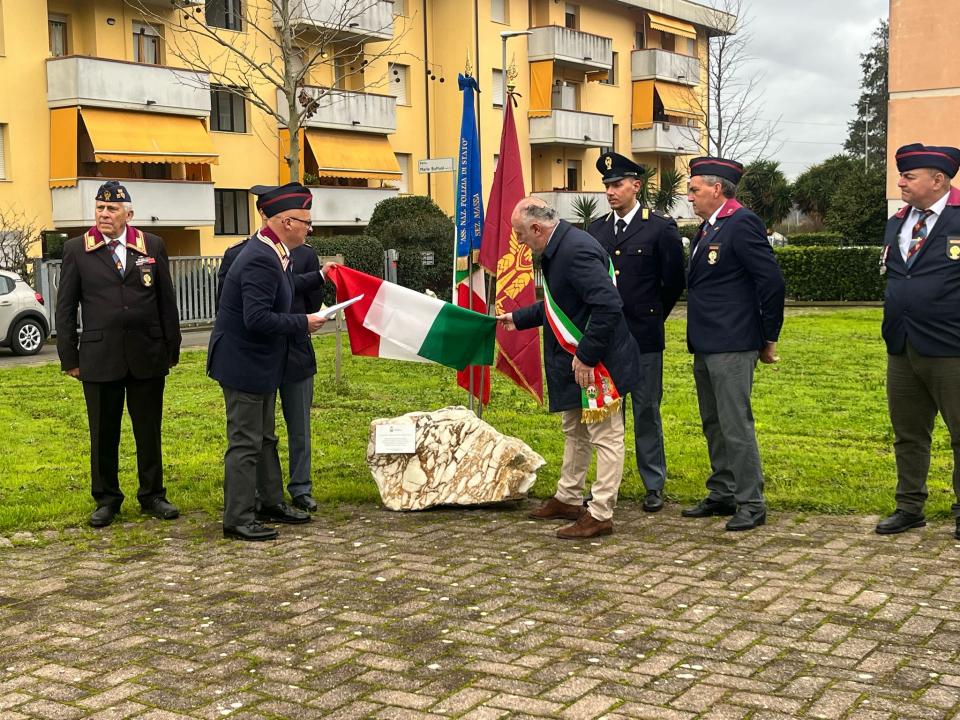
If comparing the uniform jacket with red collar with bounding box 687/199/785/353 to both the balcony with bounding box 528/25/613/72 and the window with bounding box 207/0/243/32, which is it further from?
the balcony with bounding box 528/25/613/72

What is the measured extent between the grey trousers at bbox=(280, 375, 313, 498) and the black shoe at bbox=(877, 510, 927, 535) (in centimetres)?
363

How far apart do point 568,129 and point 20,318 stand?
31.3 meters

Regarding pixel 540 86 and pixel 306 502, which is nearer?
pixel 306 502

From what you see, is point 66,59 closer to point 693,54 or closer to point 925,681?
point 925,681

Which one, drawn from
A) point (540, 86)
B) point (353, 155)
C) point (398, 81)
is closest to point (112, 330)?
point (353, 155)

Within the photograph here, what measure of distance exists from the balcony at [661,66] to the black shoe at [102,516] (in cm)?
4978

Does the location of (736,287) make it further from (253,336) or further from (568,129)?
(568,129)

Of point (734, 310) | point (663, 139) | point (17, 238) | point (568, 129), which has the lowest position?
point (734, 310)

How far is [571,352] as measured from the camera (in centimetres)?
748

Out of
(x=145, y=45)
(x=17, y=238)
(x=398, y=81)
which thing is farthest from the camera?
(x=398, y=81)

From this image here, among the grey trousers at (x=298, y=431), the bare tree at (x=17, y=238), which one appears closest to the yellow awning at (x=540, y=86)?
the bare tree at (x=17, y=238)

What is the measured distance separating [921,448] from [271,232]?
4132mm

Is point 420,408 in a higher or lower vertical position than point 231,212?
lower

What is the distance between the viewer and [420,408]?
43.3ft
